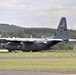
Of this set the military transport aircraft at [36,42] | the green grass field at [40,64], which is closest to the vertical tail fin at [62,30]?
the military transport aircraft at [36,42]

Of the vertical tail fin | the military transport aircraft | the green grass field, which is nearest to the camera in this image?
the green grass field

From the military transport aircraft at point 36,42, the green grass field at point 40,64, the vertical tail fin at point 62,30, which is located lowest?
the green grass field at point 40,64

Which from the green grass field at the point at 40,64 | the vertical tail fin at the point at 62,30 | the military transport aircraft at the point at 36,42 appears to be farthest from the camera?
the vertical tail fin at the point at 62,30

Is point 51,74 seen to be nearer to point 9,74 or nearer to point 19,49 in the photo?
point 9,74

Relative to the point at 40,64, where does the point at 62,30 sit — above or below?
above

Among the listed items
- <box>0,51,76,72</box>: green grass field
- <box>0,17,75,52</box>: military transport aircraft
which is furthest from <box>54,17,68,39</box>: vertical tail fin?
<box>0,51,76,72</box>: green grass field

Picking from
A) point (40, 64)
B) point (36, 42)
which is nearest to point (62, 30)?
point (36, 42)

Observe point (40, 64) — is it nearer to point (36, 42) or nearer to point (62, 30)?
point (36, 42)

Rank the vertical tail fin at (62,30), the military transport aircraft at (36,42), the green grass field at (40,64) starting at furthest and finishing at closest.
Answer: the vertical tail fin at (62,30), the military transport aircraft at (36,42), the green grass field at (40,64)

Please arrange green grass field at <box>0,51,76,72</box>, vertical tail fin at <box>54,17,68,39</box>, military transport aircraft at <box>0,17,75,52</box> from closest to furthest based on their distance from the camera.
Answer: green grass field at <box>0,51,76,72</box> → military transport aircraft at <box>0,17,75,52</box> → vertical tail fin at <box>54,17,68,39</box>

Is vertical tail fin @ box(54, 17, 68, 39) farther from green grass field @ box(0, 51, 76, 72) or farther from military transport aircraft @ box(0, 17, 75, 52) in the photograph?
green grass field @ box(0, 51, 76, 72)

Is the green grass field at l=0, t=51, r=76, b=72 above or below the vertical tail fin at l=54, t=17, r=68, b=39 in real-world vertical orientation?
below

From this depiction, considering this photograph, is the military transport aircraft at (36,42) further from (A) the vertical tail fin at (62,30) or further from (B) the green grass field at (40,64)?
(B) the green grass field at (40,64)

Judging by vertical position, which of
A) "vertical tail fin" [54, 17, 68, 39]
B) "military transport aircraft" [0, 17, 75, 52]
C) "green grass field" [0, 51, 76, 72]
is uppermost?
"vertical tail fin" [54, 17, 68, 39]
